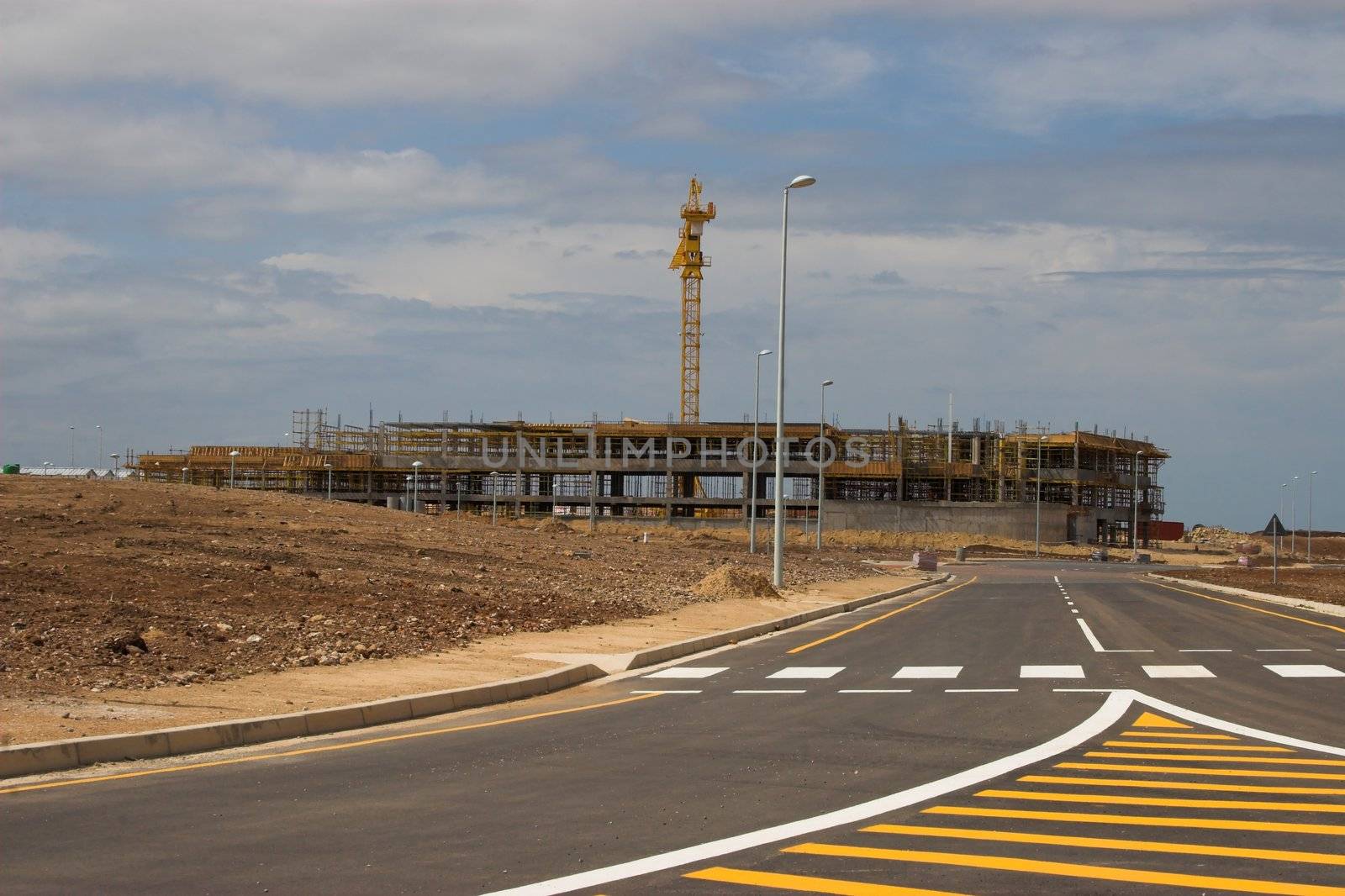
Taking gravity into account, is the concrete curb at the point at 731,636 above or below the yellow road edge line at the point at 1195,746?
below

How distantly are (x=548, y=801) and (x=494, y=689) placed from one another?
6.88 metres

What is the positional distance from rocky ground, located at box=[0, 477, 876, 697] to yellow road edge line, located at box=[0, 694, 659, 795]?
3505mm

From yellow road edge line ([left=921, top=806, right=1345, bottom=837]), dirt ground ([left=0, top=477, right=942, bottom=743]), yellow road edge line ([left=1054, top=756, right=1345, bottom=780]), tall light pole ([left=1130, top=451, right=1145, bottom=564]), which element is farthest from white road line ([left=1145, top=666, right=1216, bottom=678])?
tall light pole ([left=1130, top=451, right=1145, bottom=564])

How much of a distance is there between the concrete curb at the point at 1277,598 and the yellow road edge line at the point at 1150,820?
27868 millimetres

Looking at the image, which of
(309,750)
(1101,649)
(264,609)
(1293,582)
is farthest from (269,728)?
(1293,582)

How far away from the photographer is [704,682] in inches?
708

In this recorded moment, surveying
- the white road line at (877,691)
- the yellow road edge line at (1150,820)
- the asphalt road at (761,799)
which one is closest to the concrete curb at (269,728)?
the asphalt road at (761,799)

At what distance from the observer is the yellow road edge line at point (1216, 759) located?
1085 centimetres

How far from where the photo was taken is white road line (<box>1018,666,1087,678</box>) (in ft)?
59.7

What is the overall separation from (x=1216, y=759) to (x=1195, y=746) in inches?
30.6

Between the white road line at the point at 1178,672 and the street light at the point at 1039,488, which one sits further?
the street light at the point at 1039,488

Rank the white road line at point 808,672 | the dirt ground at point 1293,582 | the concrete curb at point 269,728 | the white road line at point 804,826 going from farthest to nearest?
the dirt ground at point 1293,582 < the white road line at point 808,672 < the concrete curb at point 269,728 < the white road line at point 804,826

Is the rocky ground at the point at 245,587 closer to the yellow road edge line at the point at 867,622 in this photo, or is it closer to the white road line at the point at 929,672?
the yellow road edge line at the point at 867,622

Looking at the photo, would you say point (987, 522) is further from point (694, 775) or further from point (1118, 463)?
point (694, 775)
